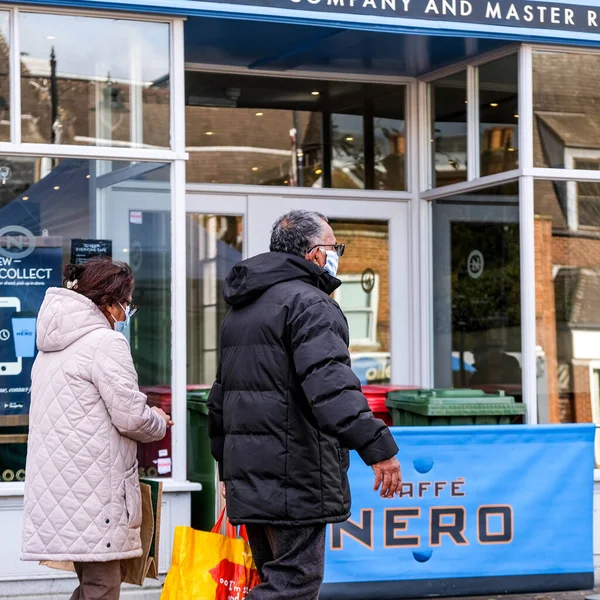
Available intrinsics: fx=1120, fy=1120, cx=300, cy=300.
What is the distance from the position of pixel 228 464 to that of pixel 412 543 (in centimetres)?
239

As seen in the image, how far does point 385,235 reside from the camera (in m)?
8.57

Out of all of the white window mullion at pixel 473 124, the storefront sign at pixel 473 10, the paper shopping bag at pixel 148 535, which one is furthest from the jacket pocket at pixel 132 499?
the white window mullion at pixel 473 124

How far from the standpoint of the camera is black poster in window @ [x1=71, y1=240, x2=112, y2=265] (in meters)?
6.84

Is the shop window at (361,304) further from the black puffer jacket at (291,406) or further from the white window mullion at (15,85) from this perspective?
the black puffer jacket at (291,406)

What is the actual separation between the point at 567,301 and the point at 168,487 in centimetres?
307

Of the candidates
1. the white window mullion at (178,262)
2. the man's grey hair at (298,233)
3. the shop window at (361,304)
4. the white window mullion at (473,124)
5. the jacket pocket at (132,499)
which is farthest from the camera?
the shop window at (361,304)

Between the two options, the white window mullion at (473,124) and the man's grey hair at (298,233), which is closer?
the man's grey hair at (298,233)

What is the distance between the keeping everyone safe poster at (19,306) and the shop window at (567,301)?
3241 millimetres

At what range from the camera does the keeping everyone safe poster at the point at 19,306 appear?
21.9 ft

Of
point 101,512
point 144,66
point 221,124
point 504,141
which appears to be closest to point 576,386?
point 504,141

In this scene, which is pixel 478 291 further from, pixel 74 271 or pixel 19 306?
pixel 74 271

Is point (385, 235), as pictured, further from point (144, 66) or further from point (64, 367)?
point (64, 367)

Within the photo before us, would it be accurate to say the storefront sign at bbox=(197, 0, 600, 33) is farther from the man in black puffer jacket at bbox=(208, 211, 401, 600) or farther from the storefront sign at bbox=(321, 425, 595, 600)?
the man in black puffer jacket at bbox=(208, 211, 401, 600)

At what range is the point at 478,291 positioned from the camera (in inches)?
322
